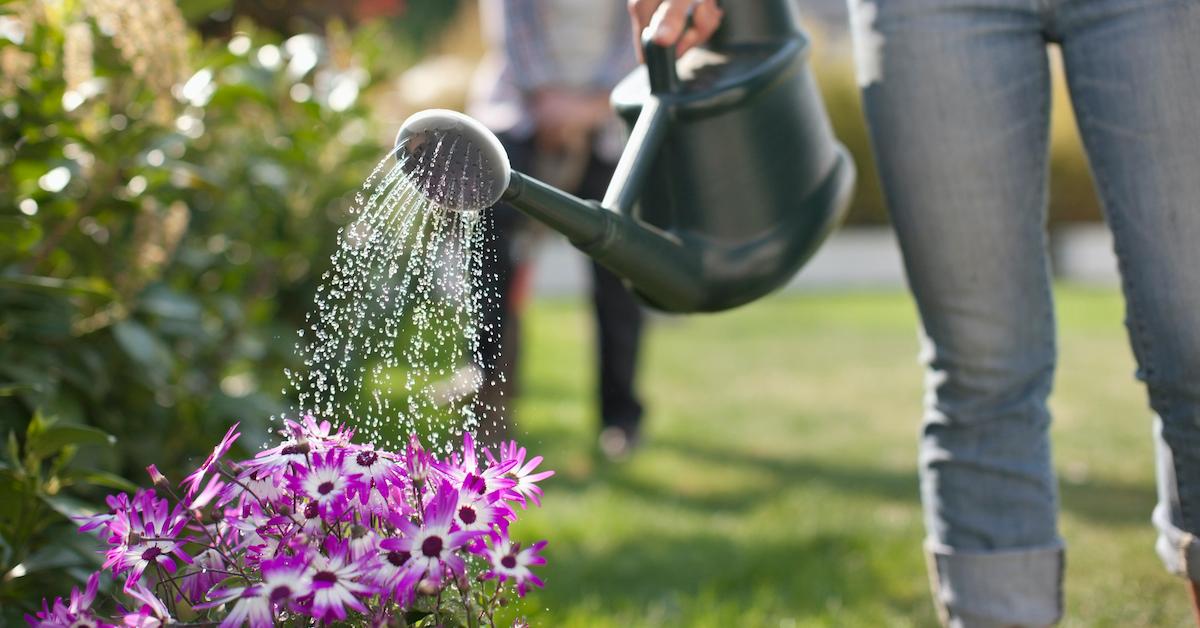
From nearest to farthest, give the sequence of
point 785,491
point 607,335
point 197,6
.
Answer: point 197,6 < point 785,491 < point 607,335

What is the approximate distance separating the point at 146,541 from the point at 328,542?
17cm

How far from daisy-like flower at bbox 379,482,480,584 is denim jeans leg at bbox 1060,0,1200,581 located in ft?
2.77

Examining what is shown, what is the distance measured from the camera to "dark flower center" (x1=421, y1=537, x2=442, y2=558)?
3.22 ft

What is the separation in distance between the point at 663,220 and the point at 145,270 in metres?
0.91

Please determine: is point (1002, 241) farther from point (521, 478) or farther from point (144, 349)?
point (144, 349)

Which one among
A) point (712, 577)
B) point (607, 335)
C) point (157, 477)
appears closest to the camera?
point (157, 477)

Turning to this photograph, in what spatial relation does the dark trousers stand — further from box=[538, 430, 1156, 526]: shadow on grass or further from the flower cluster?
the flower cluster

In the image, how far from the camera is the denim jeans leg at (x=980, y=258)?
1.47 m

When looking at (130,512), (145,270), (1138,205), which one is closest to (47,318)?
(145,270)

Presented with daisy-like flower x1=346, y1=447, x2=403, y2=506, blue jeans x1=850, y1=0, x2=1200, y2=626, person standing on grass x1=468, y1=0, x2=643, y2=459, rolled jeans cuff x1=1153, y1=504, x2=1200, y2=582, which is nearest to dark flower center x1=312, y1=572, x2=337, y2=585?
daisy-like flower x1=346, y1=447, x2=403, y2=506

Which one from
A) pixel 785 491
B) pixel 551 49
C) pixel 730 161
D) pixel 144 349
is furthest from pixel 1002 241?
pixel 551 49

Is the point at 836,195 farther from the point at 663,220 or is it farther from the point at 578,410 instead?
the point at 578,410

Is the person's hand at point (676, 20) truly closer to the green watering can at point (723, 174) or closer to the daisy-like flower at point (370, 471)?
the green watering can at point (723, 174)

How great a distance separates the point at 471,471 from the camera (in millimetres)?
1084
